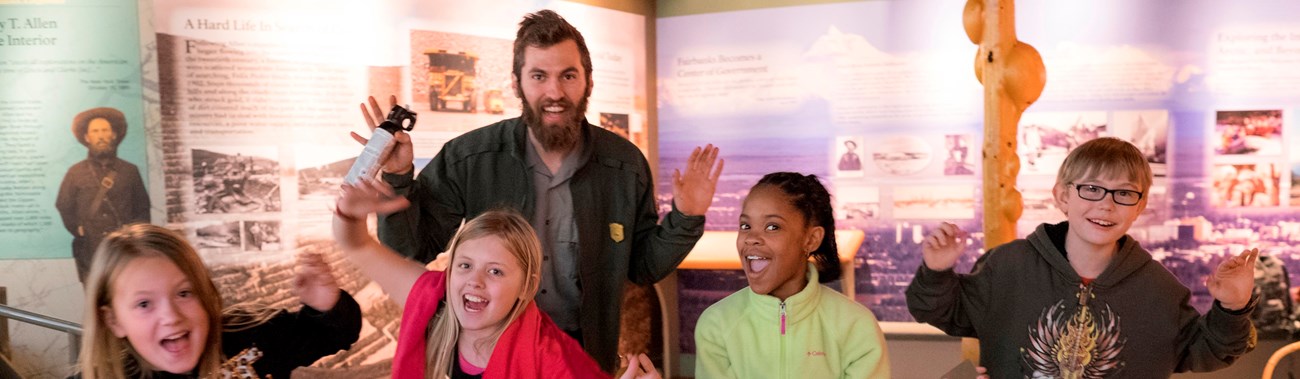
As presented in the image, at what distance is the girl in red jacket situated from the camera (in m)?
2.36

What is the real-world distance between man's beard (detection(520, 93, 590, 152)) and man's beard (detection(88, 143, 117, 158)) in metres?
2.20

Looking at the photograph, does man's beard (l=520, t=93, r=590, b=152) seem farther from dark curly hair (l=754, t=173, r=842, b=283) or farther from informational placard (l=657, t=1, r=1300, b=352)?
informational placard (l=657, t=1, r=1300, b=352)

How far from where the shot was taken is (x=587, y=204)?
2967 millimetres

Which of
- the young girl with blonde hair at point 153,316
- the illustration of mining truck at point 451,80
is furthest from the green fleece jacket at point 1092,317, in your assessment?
the illustration of mining truck at point 451,80

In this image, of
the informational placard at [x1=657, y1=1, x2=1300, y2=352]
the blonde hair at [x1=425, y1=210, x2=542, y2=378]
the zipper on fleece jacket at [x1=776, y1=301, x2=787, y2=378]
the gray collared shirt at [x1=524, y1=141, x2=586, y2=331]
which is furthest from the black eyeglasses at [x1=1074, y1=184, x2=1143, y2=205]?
the informational placard at [x1=657, y1=1, x2=1300, y2=352]

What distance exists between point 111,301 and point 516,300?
1016 millimetres

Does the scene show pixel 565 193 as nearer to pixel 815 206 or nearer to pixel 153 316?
pixel 815 206

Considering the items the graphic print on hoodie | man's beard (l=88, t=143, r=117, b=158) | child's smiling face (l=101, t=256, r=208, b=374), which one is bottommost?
the graphic print on hoodie

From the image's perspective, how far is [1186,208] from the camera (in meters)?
5.57

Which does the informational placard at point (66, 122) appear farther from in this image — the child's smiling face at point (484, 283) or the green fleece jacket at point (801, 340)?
the green fleece jacket at point (801, 340)

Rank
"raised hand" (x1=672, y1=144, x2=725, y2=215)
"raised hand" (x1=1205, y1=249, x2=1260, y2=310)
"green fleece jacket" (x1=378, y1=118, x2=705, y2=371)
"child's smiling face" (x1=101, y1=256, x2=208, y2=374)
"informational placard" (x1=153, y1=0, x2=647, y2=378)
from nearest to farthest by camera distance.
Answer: "child's smiling face" (x1=101, y1=256, x2=208, y2=374) < "raised hand" (x1=1205, y1=249, x2=1260, y2=310) < "raised hand" (x1=672, y1=144, x2=725, y2=215) < "green fleece jacket" (x1=378, y1=118, x2=705, y2=371) < "informational placard" (x1=153, y1=0, x2=647, y2=378)

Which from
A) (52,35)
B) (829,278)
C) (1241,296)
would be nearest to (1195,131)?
(1241,296)

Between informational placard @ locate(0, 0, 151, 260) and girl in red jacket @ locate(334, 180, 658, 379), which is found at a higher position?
informational placard @ locate(0, 0, 151, 260)

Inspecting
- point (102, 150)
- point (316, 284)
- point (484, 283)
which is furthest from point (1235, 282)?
point (102, 150)
